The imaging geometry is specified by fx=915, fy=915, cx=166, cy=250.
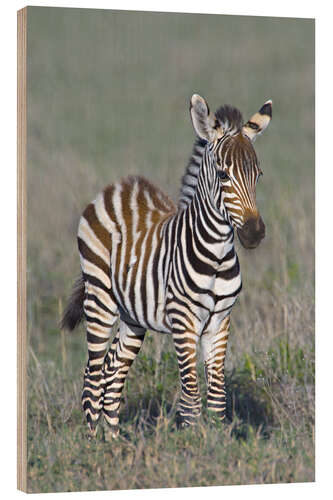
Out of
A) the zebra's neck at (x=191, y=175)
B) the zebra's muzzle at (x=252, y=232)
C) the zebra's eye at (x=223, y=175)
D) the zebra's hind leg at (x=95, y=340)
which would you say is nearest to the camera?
the zebra's muzzle at (x=252, y=232)

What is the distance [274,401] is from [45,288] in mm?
3383

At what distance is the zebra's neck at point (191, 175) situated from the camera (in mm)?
6544

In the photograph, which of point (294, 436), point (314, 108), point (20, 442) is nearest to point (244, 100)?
point (314, 108)

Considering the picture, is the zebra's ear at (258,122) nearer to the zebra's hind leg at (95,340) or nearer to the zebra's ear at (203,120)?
the zebra's ear at (203,120)

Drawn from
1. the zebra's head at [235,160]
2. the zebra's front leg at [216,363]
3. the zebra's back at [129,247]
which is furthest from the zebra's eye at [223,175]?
the zebra's front leg at [216,363]

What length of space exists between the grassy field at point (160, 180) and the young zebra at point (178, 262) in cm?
39

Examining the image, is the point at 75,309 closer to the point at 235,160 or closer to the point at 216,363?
the point at 216,363

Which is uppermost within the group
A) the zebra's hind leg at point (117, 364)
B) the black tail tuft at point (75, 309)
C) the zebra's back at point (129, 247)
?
the zebra's back at point (129, 247)

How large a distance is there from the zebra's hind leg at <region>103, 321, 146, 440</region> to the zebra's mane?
1.05 meters

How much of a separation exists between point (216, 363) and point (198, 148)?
5.04 ft

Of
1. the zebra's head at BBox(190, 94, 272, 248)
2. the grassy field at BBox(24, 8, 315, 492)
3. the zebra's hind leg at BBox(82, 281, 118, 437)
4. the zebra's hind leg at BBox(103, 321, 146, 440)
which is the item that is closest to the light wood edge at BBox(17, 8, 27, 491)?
the grassy field at BBox(24, 8, 315, 492)

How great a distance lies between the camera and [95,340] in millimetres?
6844

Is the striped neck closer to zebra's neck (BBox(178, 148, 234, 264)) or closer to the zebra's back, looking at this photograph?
zebra's neck (BBox(178, 148, 234, 264))

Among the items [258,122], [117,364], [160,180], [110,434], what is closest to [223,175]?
[258,122]
